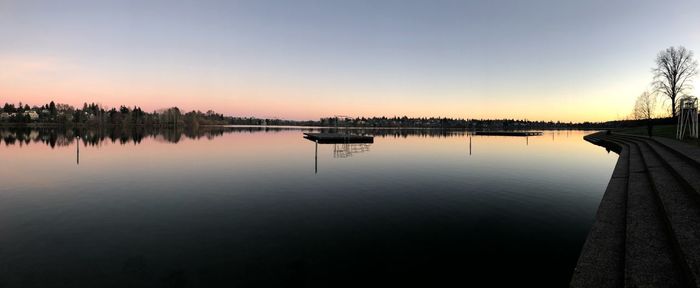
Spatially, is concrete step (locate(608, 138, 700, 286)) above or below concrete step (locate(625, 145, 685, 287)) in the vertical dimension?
above

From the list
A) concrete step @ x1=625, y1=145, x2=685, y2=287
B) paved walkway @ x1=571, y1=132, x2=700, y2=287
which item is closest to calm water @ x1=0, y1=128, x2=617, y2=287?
paved walkway @ x1=571, y1=132, x2=700, y2=287

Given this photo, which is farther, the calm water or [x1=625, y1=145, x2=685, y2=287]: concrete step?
the calm water

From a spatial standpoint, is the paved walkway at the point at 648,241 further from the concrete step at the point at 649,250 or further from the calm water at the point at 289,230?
the calm water at the point at 289,230

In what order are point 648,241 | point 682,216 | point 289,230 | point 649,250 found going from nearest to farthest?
1. point 649,250
2. point 648,241
3. point 682,216
4. point 289,230

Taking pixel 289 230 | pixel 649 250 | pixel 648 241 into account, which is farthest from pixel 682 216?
pixel 289 230

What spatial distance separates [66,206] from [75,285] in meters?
10.6

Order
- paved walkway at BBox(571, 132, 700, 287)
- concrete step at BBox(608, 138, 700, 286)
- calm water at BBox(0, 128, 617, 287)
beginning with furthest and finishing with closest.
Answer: calm water at BBox(0, 128, 617, 287)
paved walkway at BBox(571, 132, 700, 287)
concrete step at BBox(608, 138, 700, 286)

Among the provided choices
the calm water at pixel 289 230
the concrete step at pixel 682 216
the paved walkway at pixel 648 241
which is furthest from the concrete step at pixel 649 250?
the calm water at pixel 289 230

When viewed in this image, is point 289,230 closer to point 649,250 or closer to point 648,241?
point 649,250

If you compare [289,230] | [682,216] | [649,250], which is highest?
[682,216]

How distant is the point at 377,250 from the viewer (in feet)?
35.3

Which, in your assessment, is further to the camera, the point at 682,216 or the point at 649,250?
the point at 682,216

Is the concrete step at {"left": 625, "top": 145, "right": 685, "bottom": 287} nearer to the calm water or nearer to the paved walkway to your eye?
the paved walkway

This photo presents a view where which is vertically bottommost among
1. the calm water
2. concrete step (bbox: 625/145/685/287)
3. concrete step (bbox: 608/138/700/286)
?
the calm water
